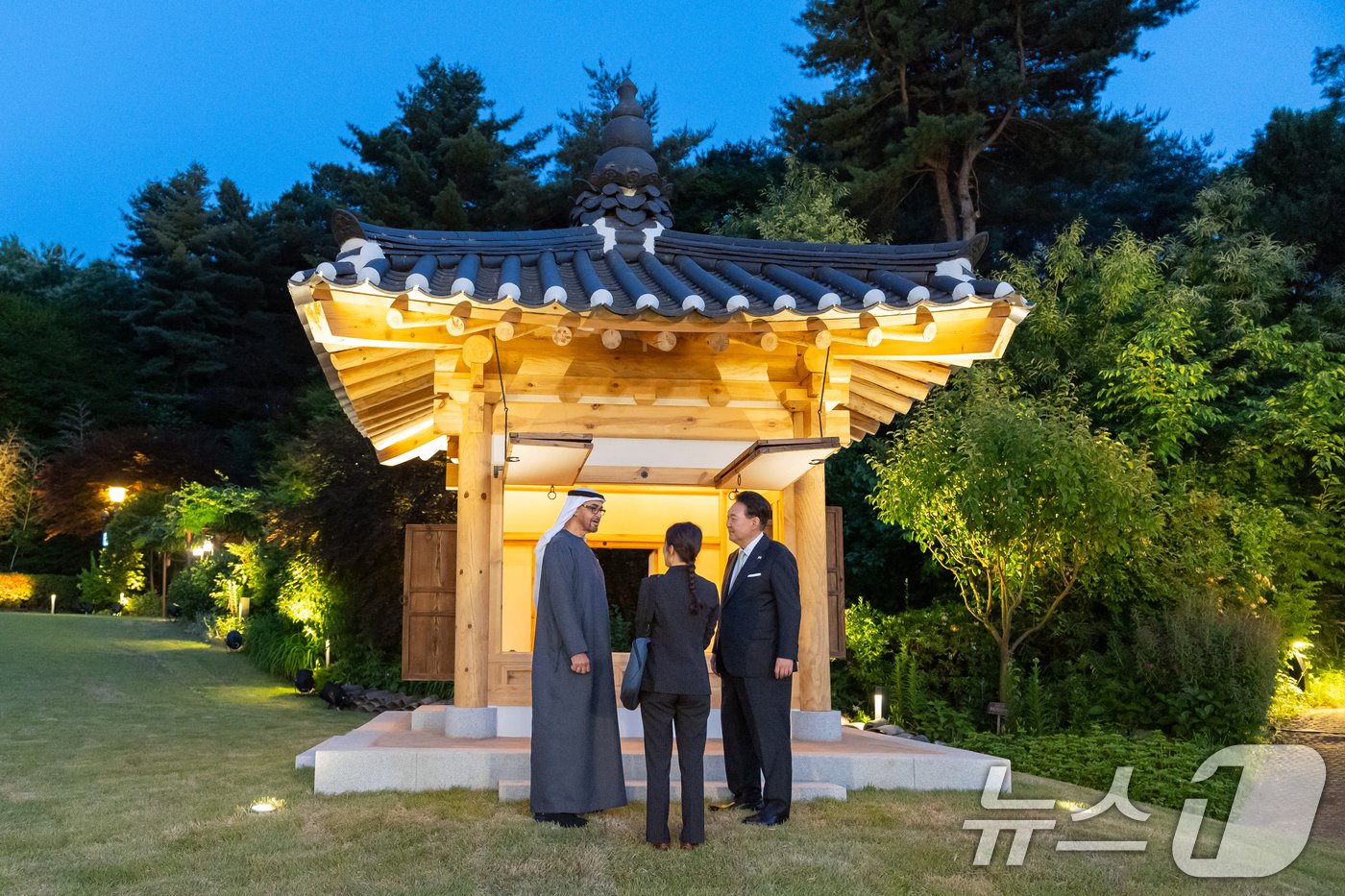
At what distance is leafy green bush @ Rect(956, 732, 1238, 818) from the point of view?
7.72m

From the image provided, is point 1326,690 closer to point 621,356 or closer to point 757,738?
point 621,356

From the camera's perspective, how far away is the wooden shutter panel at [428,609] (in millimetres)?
6039

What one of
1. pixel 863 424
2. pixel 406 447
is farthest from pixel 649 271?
pixel 406 447

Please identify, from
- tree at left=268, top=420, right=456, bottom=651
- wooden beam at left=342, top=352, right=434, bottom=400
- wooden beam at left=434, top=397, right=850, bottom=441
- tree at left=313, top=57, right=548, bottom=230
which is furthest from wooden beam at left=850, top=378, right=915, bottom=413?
tree at left=313, top=57, right=548, bottom=230

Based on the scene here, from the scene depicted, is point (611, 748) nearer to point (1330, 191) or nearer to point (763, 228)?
point (763, 228)

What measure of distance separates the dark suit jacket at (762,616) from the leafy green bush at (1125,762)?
4394mm

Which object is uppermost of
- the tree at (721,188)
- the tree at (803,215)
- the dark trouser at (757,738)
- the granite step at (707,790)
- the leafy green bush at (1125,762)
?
the tree at (721,188)

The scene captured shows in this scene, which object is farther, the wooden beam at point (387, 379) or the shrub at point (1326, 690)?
the shrub at point (1326, 690)

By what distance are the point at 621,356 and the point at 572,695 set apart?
2346 millimetres

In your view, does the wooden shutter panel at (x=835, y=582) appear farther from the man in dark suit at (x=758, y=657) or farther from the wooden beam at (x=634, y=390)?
the man in dark suit at (x=758, y=657)

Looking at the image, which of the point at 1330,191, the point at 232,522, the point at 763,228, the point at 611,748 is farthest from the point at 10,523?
the point at 1330,191

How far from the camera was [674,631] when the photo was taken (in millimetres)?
4168

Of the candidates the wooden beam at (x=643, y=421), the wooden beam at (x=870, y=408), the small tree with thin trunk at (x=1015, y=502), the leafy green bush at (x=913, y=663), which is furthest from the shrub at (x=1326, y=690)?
the wooden beam at (x=643, y=421)

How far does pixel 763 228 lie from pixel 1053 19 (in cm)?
685
